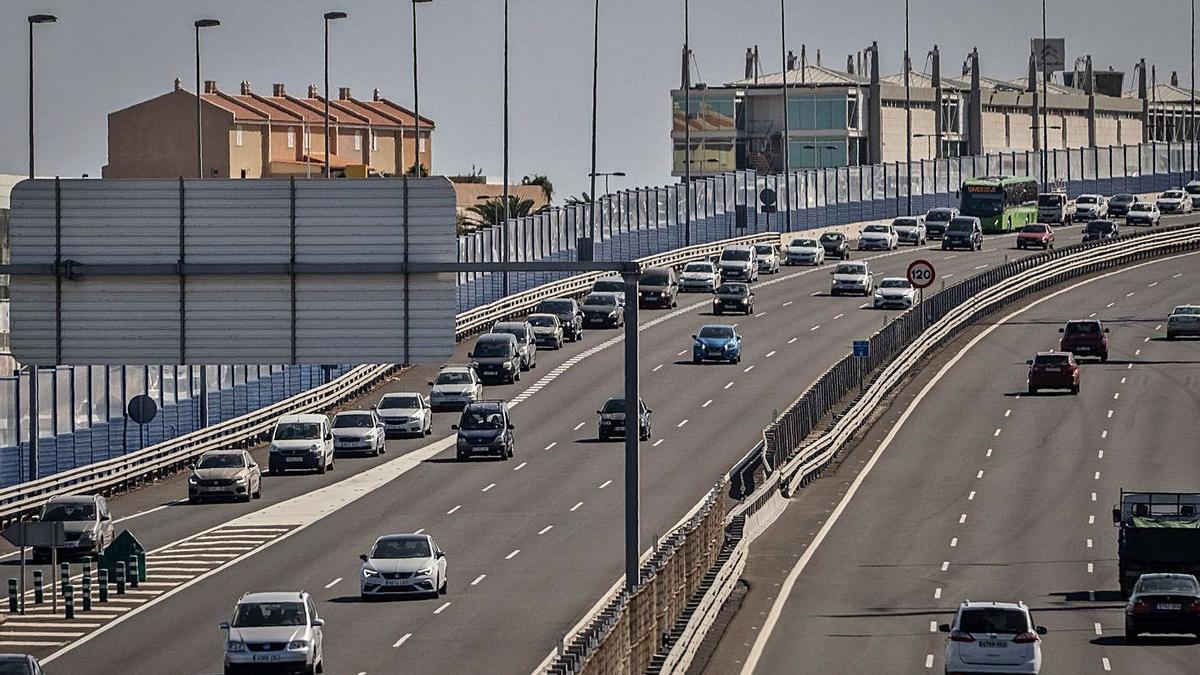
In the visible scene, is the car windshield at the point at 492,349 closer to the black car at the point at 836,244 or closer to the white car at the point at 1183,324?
the white car at the point at 1183,324

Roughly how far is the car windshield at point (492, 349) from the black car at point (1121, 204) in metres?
75.0

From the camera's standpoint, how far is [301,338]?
1195 inches

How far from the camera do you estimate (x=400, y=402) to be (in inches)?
2822

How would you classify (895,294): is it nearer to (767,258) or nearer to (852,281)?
(852,281)

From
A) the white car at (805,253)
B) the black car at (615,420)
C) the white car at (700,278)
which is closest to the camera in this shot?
the black car at (615,420)

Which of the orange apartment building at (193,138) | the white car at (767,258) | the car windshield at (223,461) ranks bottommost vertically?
the car windshield at (223,461)

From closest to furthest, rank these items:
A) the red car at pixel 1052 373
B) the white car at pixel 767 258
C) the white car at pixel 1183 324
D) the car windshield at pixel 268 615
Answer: the car windshield at pixel 268 615, the red car at pixel 1052 373, the white car at pixel 1183 324, the white car at pixel 767 258

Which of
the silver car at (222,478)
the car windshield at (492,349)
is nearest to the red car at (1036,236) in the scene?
the car windshield at (492,349)

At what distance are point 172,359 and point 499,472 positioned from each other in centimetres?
3447

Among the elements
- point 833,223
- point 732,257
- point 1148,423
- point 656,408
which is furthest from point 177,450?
point 833,223

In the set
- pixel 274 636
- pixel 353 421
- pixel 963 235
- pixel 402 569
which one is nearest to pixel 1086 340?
pixel 353 421

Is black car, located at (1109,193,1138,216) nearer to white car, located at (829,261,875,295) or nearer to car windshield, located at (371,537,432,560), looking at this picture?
white car, located at (829,261,875,295)

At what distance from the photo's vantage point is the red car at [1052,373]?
77.1 metres

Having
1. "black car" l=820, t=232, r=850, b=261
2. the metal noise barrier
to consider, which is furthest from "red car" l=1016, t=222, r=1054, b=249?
"black car" l=820, t=232, r=850, b=261
